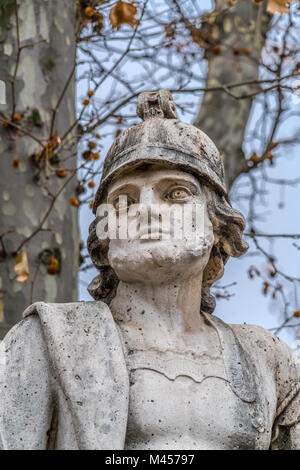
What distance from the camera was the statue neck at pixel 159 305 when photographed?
5.10 meters

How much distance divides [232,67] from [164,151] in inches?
228

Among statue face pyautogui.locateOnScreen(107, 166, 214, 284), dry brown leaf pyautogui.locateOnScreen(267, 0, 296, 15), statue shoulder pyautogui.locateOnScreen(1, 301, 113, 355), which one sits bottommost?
statue shoulder pyautogui.locateOnScreen(1, 301, 113, 355)

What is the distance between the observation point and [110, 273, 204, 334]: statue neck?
510cm

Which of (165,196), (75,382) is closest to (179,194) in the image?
(165,196)

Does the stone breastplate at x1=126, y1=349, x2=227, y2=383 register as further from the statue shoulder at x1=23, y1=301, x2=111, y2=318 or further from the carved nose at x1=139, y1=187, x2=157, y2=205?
the carved nose at x1=139, y1=187, x2=157, y2=205

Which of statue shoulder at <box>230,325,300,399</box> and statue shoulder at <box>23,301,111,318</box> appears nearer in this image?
statue shoulder at <box>23,301,111,318</box>

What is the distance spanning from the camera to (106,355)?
4.78 metres

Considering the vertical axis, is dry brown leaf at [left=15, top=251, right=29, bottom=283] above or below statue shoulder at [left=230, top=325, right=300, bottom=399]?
above

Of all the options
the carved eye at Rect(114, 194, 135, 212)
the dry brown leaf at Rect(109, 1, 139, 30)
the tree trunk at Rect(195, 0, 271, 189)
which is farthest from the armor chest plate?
the tree trunk at Rect(195, 0, 271, 189)

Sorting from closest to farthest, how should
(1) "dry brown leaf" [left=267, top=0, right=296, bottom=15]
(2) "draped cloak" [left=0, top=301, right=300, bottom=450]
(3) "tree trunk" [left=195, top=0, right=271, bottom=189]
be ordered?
(2) "draped cloak" [left=0, top=301, right=300, bottom=450], (1) "dry brown leaf" [left=267, top=0, right=296, bottom=15], (3) "tree trunk" [left=195, top=0, right=271, bottom=189]

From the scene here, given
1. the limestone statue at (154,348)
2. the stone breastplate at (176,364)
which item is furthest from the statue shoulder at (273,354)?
the stone breastplate at (176,364)

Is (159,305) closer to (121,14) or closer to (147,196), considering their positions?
(147,196)

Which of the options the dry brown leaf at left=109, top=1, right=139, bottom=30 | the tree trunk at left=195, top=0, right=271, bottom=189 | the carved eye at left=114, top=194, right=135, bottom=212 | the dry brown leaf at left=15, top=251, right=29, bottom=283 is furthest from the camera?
the tree trunk at left=195, top=0, right=271, bottom=189
